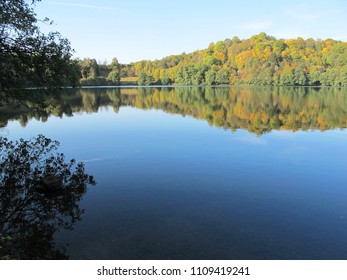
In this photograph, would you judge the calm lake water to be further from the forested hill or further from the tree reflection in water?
the forested hill

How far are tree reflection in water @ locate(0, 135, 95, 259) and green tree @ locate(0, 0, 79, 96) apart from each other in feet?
16.0

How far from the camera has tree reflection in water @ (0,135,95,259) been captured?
11.3m

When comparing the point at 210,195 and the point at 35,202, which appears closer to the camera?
the point at 35,202

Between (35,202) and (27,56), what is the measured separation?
972 cm

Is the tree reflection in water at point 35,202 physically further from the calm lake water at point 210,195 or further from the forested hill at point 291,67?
the forested hill at point 291,67

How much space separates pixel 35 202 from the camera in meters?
15.2

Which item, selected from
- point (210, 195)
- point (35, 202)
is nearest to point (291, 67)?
point (210, 195)

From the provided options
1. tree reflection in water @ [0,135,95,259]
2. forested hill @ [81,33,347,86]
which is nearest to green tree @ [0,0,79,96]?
tree reflection in water @ [0,135,95,259]

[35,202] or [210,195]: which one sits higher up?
[35,202]

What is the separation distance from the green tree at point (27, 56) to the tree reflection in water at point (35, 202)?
16.0ft

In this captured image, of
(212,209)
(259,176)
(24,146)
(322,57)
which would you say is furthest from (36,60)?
(322,57)

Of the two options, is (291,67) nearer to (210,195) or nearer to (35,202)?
(210,195)

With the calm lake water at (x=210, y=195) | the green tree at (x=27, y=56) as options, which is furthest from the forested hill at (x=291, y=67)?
the green tree at (x=27, y=56)
